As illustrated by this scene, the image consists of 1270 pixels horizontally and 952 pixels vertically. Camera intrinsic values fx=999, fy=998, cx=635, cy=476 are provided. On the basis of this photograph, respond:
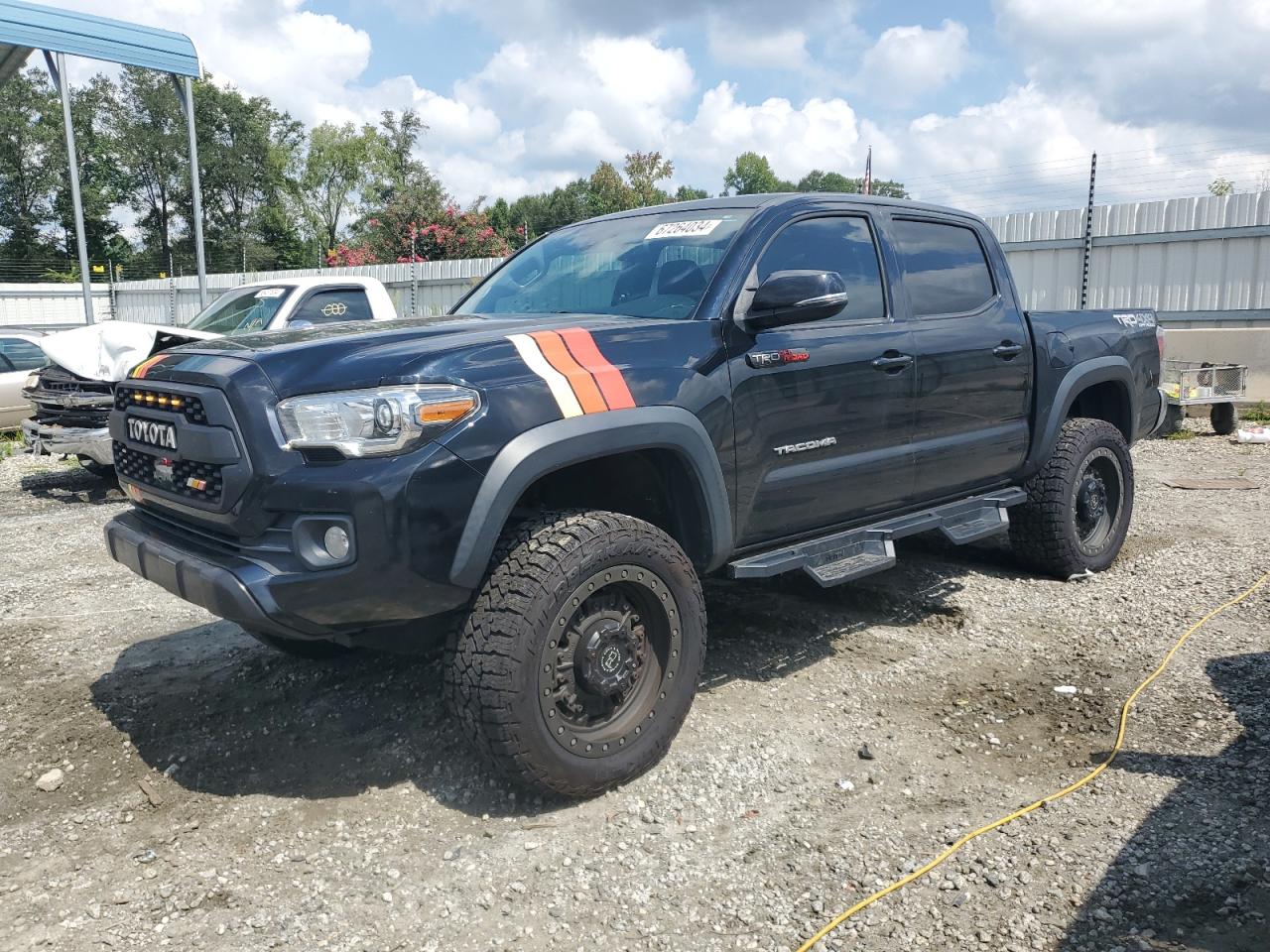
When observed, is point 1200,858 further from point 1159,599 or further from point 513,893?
point 1159,599

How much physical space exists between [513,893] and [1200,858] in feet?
6.36

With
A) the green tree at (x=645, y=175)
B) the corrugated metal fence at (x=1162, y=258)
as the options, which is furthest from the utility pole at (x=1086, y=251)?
the green tree at (x=645, y=175)

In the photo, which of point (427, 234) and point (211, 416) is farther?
point (427, 234)

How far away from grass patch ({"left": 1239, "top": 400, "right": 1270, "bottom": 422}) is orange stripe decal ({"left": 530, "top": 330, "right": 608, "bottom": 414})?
11.2 m

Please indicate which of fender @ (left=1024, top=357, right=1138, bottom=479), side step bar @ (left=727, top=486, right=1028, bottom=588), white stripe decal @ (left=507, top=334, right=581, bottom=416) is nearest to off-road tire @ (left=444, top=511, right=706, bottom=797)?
white stripe decal @ (left=507, top=334, right=581, bottom=416)

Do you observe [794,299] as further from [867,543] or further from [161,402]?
[161,402]

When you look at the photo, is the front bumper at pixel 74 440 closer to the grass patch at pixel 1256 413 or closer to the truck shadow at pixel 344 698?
the truck shadow at pixel 344 698

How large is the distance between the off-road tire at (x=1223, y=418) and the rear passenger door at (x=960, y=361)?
7.31 meters

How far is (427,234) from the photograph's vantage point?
1062 inches

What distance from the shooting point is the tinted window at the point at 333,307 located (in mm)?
8727

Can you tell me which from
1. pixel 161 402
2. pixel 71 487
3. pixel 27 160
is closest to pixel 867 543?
pixel 161 402

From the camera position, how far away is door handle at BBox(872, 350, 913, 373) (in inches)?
164

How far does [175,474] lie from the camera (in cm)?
320

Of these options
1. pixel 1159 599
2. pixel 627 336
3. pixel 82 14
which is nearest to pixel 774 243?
pixel 627 336
